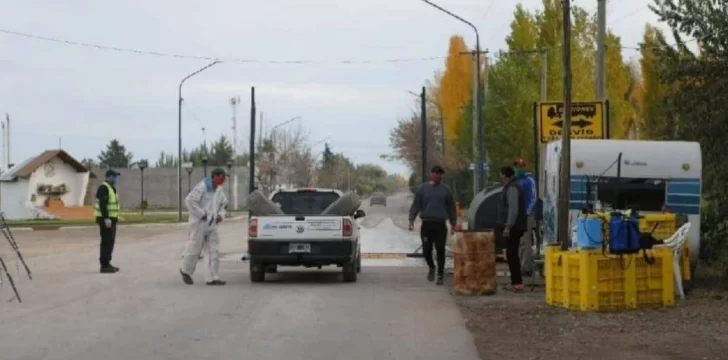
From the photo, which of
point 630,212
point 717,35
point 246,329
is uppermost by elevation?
point 717,35

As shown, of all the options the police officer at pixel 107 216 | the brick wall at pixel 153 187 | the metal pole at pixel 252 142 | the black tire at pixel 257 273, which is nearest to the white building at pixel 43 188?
the brick wall at pixel 153 187

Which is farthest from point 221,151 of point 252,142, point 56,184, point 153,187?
point 252,142

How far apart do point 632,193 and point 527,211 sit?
5.80ft

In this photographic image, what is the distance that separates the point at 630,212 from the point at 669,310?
1.51m

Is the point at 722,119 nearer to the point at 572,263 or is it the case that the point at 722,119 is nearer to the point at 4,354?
the point at 572,263

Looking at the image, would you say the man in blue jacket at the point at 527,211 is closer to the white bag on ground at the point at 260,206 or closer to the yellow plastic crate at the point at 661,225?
the yellow plastic crate at the point at 661,225

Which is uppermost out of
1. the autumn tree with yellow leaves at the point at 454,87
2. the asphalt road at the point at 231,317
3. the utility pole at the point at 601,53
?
the autumn tree with yellow leaves at the point at 454,87

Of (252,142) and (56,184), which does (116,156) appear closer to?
(56,184)

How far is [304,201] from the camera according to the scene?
63.6ft

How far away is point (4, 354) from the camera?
981cm

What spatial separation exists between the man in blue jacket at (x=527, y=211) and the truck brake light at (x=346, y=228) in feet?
9.01

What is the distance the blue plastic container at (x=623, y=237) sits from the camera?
1292 cm

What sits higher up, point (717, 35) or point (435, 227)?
Answer: point (717, 35)

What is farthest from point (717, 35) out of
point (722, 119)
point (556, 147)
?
point (556, 147)
